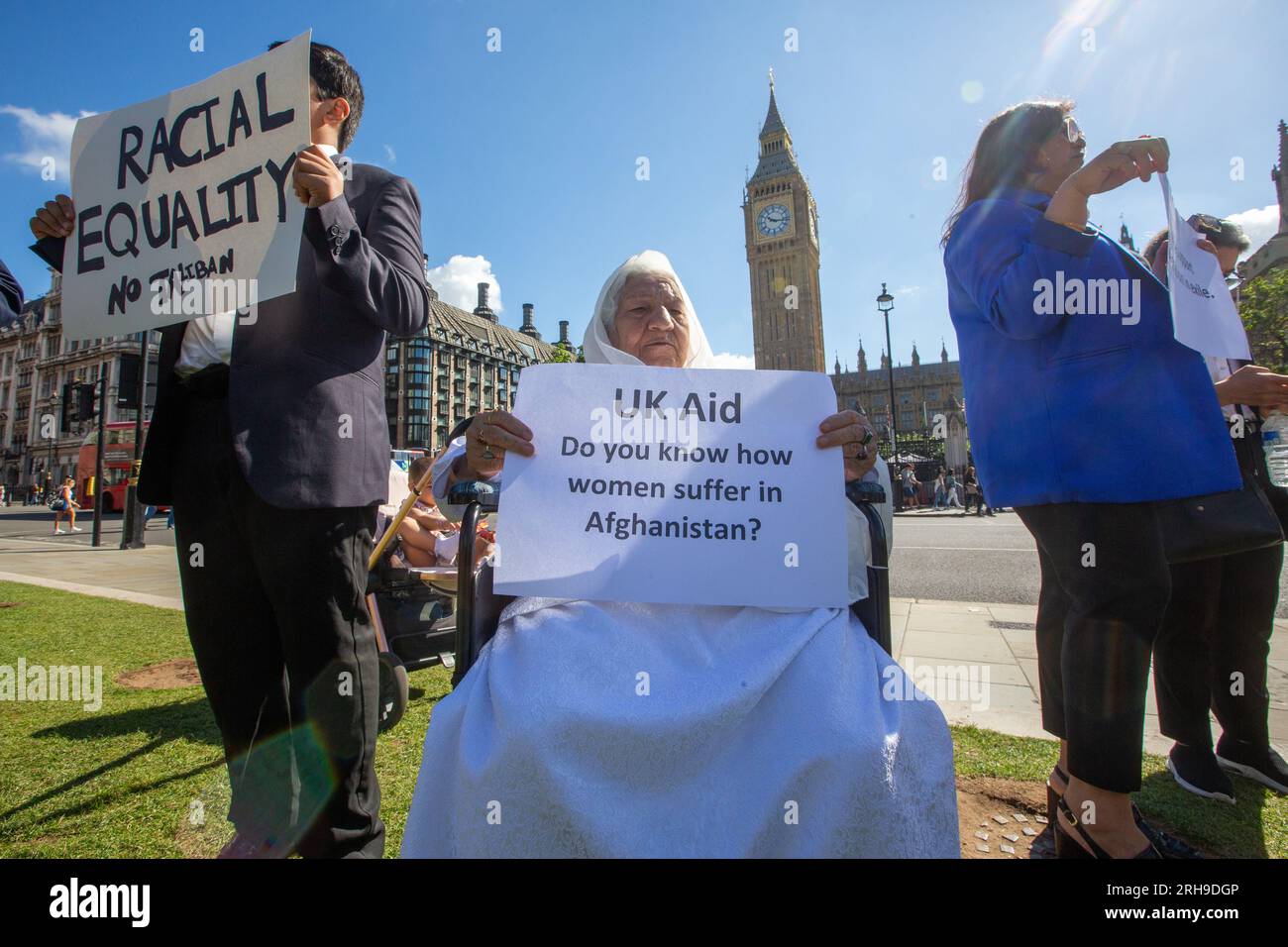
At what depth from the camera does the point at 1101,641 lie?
165 centimetres

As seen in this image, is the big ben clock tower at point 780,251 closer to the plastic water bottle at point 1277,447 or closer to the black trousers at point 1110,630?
the plastic water bottle at point 1277,447

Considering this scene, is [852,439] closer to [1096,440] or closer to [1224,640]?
[1096,440]

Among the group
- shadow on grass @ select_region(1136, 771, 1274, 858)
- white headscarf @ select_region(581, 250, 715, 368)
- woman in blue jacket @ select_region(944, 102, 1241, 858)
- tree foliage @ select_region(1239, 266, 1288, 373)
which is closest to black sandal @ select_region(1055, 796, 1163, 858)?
woman in blue jacket @ select_region(944, 102, 1241, 858)

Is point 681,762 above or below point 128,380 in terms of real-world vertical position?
below

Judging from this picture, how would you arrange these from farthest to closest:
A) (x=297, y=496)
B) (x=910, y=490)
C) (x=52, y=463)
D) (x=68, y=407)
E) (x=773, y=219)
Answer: (x=773, y=219), (x=52, y=463), (x=910, y=490), (x=68, y=407), (x=297, y=496)

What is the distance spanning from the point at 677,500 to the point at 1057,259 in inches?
50.1

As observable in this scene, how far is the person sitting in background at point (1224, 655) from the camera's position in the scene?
214cm

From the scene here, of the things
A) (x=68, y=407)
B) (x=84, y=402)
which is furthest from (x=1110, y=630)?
(x=68, y=407)

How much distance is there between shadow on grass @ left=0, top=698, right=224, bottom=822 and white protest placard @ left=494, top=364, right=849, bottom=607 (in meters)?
2.12

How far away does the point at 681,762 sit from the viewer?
1.06m

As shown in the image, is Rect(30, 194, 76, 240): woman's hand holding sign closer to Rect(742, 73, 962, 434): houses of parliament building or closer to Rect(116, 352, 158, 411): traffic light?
Rect(116, 352, 158, 411): traffic light

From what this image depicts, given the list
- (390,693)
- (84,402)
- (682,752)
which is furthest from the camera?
(84,402)

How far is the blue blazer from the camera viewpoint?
5.38 feet

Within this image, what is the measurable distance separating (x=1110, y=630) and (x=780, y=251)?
244ft
